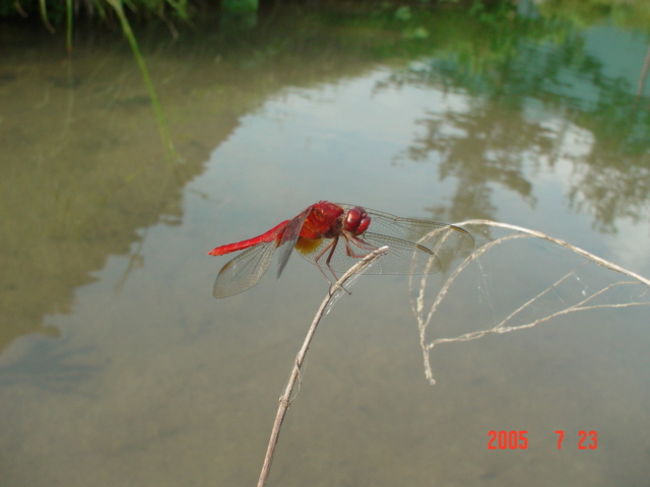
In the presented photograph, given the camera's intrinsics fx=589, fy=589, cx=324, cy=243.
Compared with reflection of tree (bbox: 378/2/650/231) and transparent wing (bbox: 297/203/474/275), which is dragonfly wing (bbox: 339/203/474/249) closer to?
transparent wing (bbox: 297/203/474/275)

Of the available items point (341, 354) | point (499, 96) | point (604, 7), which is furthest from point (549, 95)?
point (604, 7)

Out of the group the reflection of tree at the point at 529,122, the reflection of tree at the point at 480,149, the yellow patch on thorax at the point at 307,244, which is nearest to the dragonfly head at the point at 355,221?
the yellow patch on thorax at the point at 307,244

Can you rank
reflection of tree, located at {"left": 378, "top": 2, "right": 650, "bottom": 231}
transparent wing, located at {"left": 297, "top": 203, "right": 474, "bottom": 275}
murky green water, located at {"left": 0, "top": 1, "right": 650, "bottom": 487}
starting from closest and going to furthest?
transparent wing, located at {"left": 297, "top": 203, "right": 474, "bottom": 275}
murky green water, located at {"left": 0, "top": 1, "right": 650, "bottom": 487}
reflection of tree, located at {"left": 378, "top": 2, "right": 650, "bottom": 231}

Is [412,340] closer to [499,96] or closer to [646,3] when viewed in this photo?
[499,96]

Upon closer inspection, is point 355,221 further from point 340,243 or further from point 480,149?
point 480,149

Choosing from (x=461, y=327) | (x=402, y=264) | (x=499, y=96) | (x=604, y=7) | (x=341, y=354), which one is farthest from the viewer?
(x=604, y=7)

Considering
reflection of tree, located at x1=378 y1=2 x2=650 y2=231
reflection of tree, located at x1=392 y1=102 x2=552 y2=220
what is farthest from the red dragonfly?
reflection of tree, located at x1=378 y1=2 x2=650 y2=231

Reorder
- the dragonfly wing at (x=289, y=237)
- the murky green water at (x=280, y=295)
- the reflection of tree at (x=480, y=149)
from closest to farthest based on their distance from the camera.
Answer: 1. the dragonfly wing at (x=289, y=237)
2. the murky green water at (x=280, y=295)
3. the reflection of tree at (x=480, y=149)

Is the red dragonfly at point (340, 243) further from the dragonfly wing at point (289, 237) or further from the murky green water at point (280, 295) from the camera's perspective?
the murky green water at point (280, 295)
